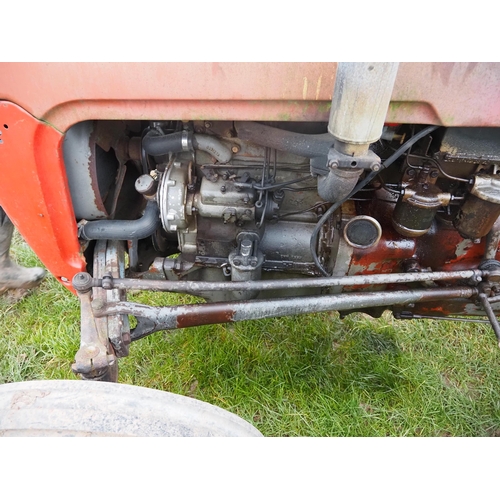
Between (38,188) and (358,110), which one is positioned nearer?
(358,110)

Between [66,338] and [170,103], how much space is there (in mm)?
1411

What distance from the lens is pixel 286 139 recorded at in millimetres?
1058

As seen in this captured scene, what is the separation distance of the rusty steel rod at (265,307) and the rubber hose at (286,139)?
1.56 feet

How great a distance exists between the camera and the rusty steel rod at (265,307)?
125 centimetres

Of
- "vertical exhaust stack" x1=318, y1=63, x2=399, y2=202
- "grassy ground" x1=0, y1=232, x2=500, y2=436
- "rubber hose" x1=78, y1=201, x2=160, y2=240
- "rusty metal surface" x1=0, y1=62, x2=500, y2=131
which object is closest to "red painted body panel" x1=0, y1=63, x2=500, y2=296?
"rusty metal surface" x1=0, y1=62, x2=500, y2=131

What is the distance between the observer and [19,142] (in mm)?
1003

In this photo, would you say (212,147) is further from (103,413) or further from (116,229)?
(103,413)

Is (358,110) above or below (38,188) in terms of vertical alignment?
above

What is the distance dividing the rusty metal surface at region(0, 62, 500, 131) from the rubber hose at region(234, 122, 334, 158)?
99mm

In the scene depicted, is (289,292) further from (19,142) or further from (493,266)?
(19,142)

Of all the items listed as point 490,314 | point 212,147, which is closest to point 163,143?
point 212,147

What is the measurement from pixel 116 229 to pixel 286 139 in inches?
23.5

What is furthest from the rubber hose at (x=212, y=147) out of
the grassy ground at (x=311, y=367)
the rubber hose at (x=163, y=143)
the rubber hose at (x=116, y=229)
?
the grassy ground at (x=311, y=367)

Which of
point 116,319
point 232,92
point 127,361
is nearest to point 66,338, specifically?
point 127,361
